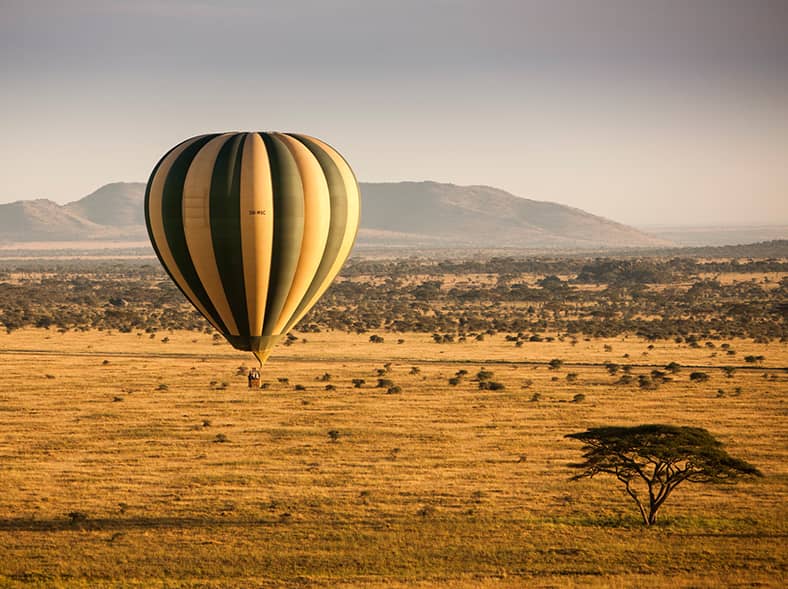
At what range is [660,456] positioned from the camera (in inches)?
1182

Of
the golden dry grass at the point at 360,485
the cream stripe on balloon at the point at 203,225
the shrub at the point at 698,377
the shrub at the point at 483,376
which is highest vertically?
the cream stripe on balloon at the point at 203,225

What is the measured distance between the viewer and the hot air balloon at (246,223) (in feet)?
105

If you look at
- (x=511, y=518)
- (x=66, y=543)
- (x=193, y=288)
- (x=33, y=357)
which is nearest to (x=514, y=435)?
(x=511, y=518)

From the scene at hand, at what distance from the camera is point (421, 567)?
2534 centimetres

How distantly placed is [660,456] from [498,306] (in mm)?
81178

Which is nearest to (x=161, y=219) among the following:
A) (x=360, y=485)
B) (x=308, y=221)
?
(x=308, y=221)

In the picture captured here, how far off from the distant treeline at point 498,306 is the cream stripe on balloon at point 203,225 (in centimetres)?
4315

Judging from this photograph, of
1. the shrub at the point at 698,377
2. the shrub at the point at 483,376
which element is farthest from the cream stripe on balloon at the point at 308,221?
the shrub at the point at 698,377

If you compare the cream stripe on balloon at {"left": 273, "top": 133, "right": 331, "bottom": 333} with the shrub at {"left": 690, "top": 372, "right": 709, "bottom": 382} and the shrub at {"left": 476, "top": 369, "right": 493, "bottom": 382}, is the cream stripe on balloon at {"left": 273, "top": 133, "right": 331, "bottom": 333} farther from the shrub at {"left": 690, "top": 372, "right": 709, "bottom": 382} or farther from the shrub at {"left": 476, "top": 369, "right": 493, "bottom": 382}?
the shrub at {"left": 690, "top": 372, "right": 709, "bottom": 382}

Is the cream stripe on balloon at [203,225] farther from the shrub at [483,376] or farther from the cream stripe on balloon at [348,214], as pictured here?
the shrub at [483,376]

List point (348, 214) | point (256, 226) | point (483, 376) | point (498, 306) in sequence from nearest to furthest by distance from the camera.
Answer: point (256, 226) < point (348, 214) < point (483, 376) < point (498, 306)

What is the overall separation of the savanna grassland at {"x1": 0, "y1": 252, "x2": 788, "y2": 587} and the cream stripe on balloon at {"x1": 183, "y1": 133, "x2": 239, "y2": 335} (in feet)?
18.4

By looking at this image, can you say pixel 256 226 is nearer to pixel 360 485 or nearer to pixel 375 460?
pixel 360 485

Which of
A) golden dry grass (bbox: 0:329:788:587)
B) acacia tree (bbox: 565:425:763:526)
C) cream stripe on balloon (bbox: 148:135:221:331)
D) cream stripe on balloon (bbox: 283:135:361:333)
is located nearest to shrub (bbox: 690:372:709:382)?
golden dry grass (bbox: 0:329:788:587)
